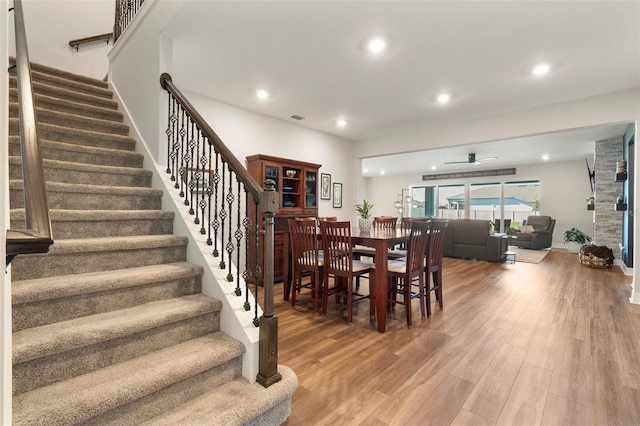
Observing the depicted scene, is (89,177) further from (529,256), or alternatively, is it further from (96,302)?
(529,256)

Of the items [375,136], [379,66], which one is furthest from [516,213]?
[379,66]

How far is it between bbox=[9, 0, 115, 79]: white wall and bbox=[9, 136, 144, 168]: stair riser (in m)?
3.25

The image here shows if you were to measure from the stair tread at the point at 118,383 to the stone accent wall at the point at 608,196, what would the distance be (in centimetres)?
805

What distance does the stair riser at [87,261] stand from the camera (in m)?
1.62

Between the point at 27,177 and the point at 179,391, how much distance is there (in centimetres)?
113

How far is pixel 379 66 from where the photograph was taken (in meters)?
3.33

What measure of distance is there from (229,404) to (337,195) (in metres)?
5.16

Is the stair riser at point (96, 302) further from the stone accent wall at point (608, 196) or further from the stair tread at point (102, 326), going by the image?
the stone accent wall at point (608, 196)

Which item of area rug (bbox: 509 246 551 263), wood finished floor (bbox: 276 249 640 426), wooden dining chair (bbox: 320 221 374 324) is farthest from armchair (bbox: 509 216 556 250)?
wooden dining chair (bbox: 320 221 374 324)

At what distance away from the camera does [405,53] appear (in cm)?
305

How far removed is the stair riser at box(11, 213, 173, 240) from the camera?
1905mm

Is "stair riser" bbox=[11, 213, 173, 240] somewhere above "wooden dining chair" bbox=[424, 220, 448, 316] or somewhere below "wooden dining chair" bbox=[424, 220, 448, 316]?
above

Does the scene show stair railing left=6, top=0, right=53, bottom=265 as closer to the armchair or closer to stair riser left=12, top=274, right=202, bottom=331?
stair riser left=12, top=274, right=202, bottom=331

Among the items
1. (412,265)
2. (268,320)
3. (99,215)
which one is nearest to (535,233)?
(412,265)
